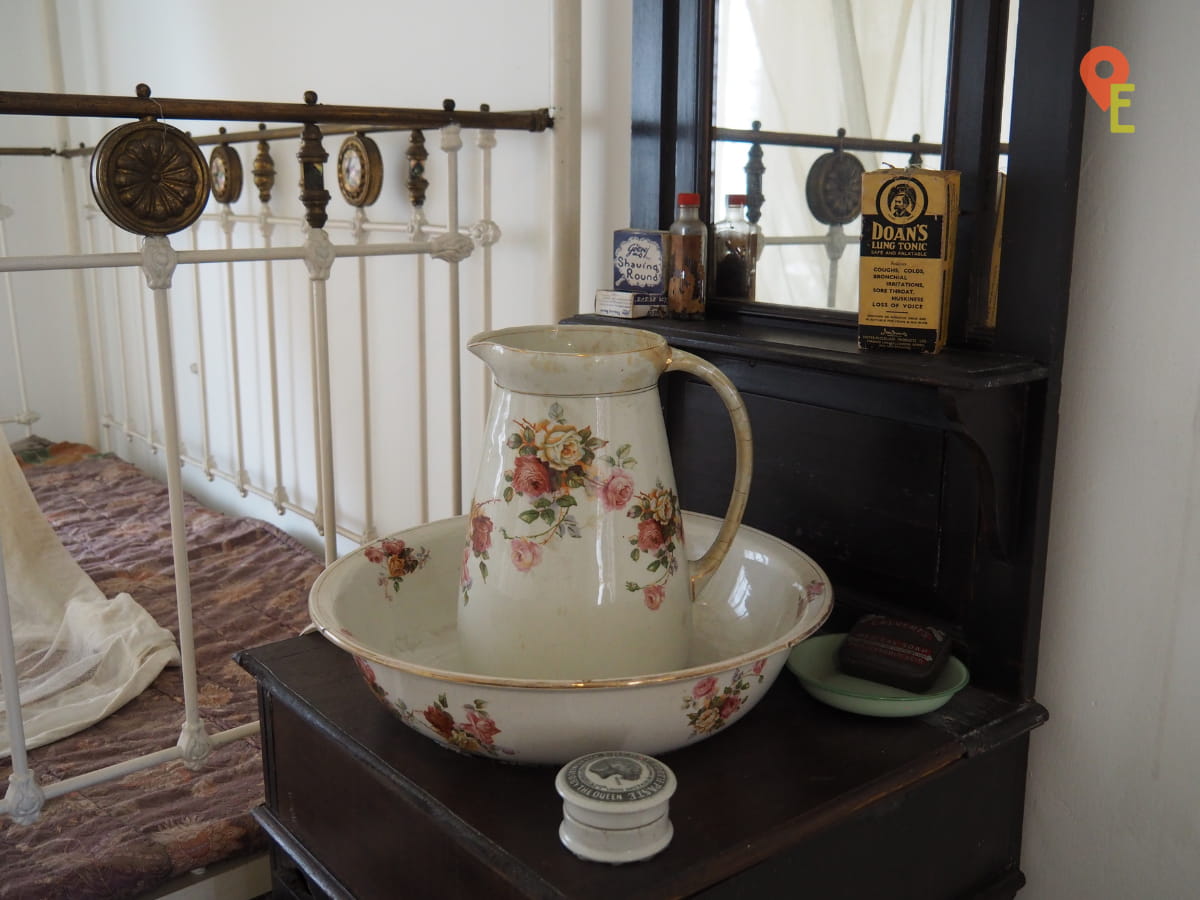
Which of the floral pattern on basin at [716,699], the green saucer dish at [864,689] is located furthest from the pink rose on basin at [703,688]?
the green saucer dish at [864,689]

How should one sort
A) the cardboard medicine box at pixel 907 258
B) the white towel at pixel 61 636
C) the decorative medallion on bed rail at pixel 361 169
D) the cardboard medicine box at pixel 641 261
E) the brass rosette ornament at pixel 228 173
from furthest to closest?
the brass rosette ornament at pixel 228 173 → the decorative medallion on bed rail at pixel 361 169 → the white towel at pixel 61 636 → the cardboard medicine box at pixel 641 261 → the cardboard medicine box at pixel 907 258

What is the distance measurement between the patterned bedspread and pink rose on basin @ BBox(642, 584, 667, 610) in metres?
0.69

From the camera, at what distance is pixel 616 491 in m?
0.74

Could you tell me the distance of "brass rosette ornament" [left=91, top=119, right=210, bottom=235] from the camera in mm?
981

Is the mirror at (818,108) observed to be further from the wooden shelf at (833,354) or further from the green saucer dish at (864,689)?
the green saucer dish at (864,689)

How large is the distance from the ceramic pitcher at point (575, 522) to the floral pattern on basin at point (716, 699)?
0.06 meters

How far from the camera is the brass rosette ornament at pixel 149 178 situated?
0.98 m

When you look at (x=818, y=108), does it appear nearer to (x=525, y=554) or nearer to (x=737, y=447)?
(x=737, y=447)

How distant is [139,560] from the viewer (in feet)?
7.07

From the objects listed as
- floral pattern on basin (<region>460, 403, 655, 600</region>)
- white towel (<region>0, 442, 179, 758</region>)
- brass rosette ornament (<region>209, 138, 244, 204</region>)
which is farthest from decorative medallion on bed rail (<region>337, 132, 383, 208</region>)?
floral pattern on basin (<region>460, 403, 655, 600</region>)

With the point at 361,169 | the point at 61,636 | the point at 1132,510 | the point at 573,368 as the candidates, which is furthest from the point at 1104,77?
the point at 61,636

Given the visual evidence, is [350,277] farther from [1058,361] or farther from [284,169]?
[1058,361]

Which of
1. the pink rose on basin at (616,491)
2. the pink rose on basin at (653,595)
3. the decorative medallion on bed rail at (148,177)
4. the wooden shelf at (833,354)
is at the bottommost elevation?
the pink rose on basin at (653,595)

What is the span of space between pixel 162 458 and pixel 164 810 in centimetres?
182
